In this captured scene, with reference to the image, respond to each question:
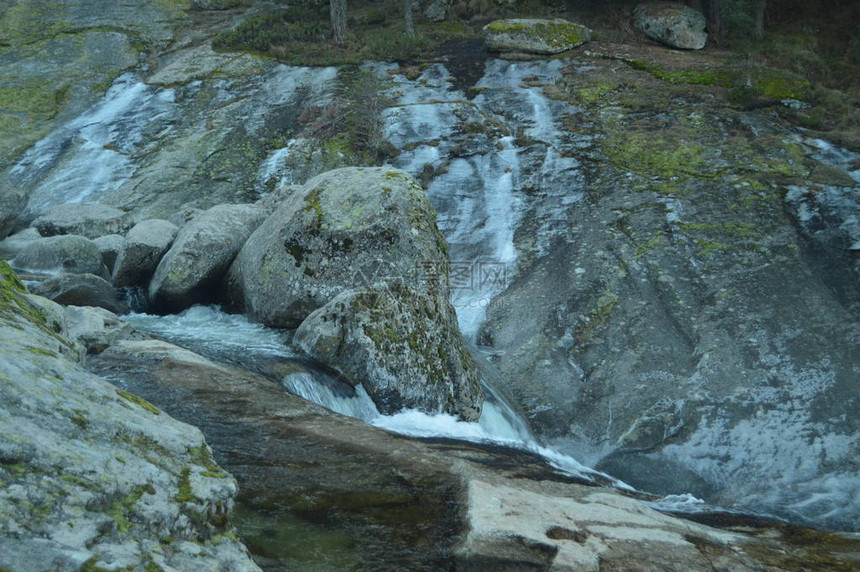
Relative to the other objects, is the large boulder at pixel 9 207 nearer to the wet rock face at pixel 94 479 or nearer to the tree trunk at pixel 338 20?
the wet rock face at pixel 94 479

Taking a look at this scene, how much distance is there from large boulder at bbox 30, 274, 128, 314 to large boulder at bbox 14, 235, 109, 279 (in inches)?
84.7

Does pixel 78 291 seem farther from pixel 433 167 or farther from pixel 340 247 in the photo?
pixel 433 167

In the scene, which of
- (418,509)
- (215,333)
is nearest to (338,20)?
(215,333)

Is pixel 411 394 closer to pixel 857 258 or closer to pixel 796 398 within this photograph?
pixel 796 398

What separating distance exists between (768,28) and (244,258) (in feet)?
82.9

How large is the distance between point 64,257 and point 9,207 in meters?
4.33

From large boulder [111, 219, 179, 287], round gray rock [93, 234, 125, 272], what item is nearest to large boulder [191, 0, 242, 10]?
round gray rock [93, 234, 125, 272]

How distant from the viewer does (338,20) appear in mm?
30000

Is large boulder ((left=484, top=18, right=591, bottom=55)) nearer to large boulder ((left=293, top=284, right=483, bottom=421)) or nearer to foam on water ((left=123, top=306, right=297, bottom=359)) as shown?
foam on water ((left=123, top=306, right=297, bottom=359))

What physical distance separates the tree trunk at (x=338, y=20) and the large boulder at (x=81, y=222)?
1542cm

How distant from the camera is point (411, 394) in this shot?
361 inches

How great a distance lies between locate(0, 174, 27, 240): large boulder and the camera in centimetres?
1675

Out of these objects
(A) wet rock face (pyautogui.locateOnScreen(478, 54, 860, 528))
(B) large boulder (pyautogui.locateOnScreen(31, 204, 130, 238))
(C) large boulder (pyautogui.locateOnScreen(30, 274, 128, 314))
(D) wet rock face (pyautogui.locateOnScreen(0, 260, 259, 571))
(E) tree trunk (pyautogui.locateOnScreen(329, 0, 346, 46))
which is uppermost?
(D) wet rock face (pyautogui.locateOnScreen(0, 260, 259, 571))

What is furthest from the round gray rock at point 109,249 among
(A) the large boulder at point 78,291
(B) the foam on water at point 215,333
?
(B) the foam on water at point 215,333
